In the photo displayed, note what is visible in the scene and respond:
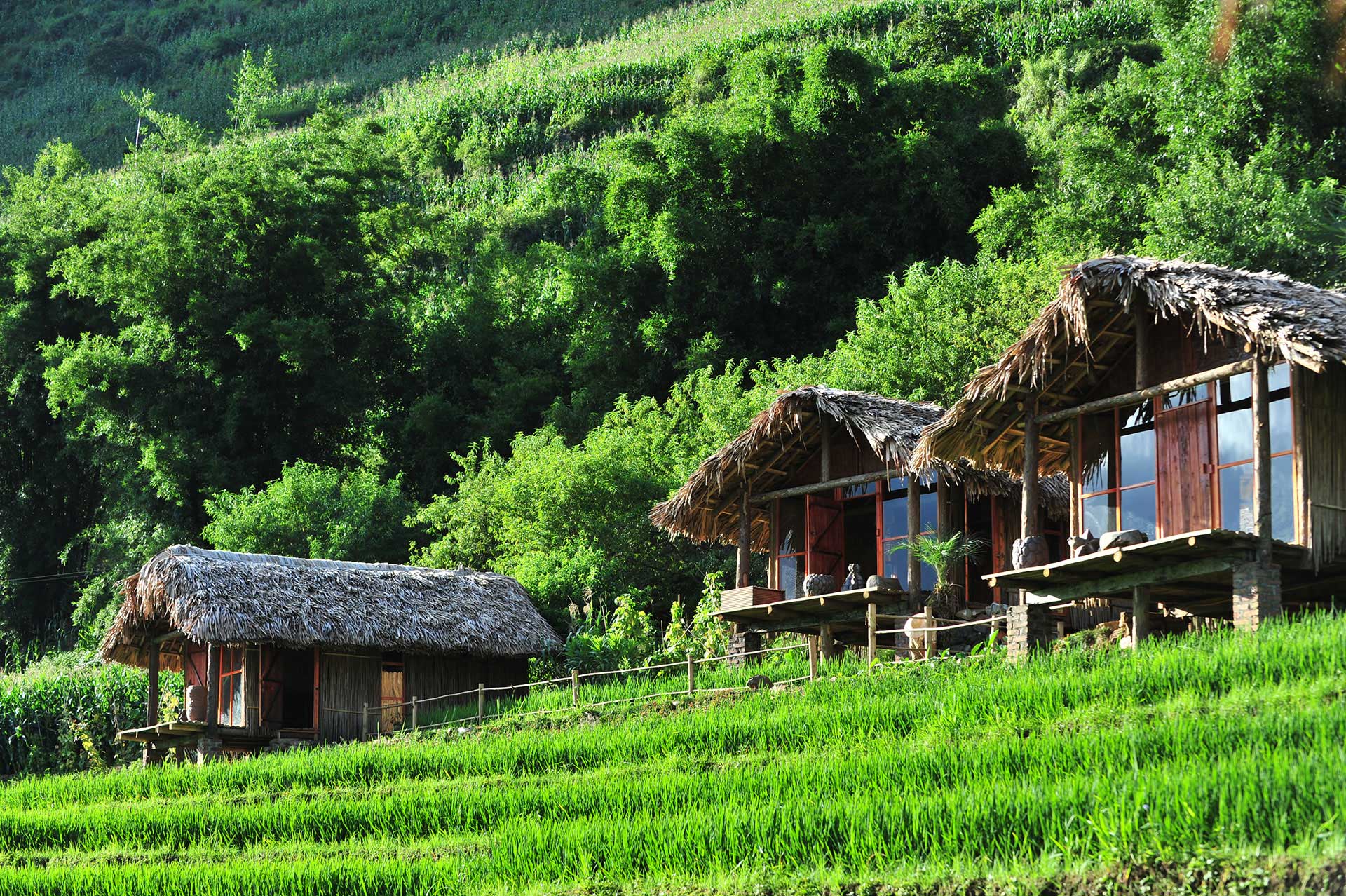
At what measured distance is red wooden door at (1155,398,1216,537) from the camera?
59.4 ft

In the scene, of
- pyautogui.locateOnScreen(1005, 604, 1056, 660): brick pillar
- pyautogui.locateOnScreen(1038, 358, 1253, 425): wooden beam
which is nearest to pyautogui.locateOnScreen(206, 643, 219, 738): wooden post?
pyautogui.locateOnScreen(1005, 604, 1056, 660): brick pillar

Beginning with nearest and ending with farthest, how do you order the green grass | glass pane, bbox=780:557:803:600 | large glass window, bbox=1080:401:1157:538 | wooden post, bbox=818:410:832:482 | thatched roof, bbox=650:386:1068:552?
the green grass → large glass window, bbox=1080:401:1157:538 → thatched roof, bbox=650:386:1068:552 → wooden post, bbox=818:410:832:482 → glass pane, bbox=780:557:803:600

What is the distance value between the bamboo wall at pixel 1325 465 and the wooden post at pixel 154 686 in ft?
61.6

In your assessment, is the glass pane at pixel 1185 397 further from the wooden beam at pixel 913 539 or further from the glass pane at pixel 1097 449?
the wooden beam at pixel 913 539

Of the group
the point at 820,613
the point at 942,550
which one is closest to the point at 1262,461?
the point at 942,550

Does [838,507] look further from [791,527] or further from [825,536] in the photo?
[791,527]

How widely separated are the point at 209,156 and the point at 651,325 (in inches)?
482

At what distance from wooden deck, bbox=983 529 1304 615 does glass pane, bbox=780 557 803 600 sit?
5.90 metres

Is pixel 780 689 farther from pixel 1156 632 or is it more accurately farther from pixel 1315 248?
pixel 1315 248

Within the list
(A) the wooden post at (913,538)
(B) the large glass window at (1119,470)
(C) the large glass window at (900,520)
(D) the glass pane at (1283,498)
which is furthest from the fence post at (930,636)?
(D) the glass pane at (1283,498)

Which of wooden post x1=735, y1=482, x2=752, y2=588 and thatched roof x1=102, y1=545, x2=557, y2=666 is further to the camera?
thatched roof x1=102, y1=545, x2=557, y2=666

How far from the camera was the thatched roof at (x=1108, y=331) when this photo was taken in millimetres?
16750

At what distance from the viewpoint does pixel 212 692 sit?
25234 millimetres

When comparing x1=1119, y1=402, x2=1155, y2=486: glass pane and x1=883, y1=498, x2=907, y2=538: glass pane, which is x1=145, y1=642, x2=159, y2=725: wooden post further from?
x1=1119, y1=402, x2=1155, y2=486: glass pane
